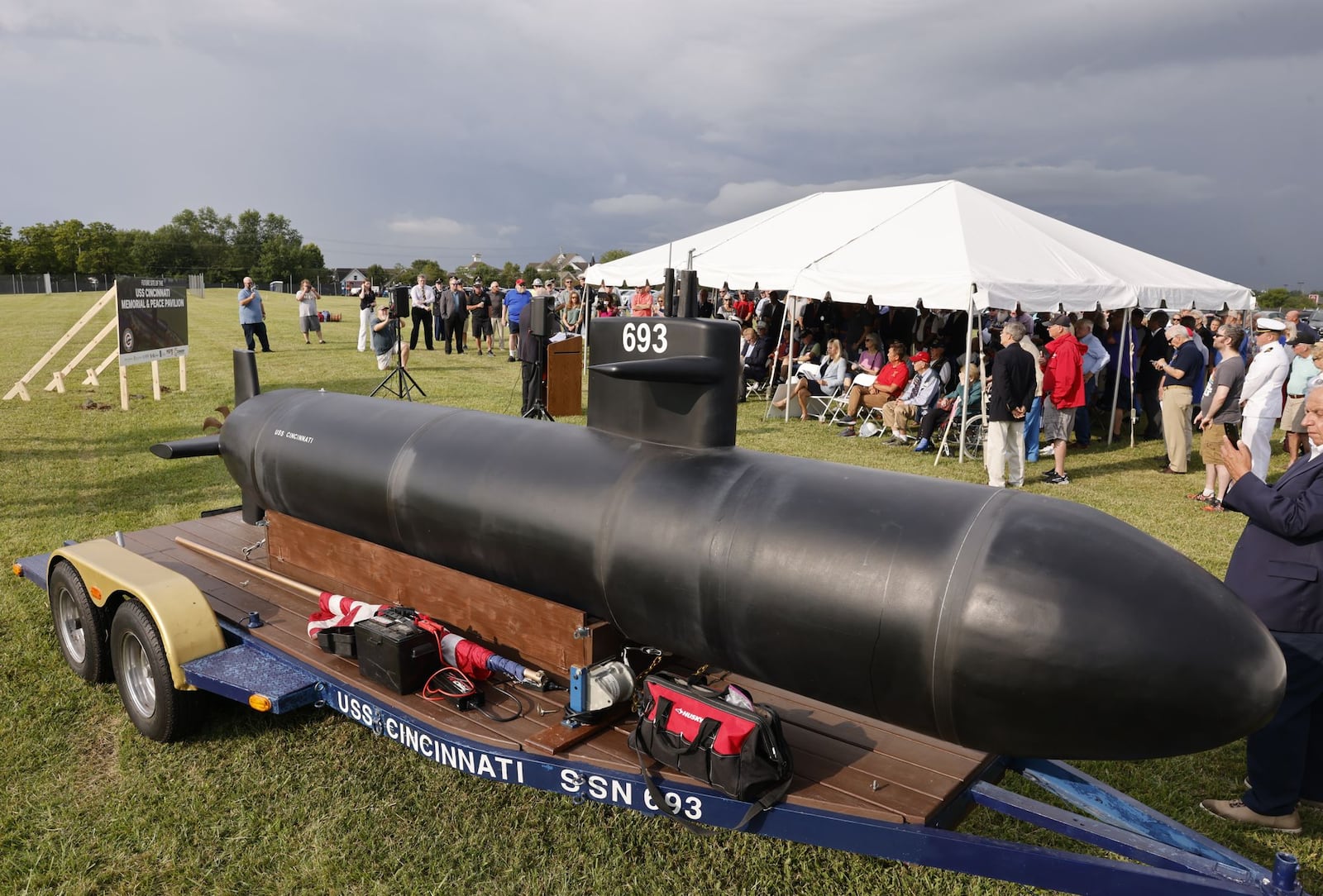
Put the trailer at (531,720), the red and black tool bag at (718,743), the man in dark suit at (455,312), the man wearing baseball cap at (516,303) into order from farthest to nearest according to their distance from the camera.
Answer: the man in dark suit at (455,312) < the man wearing baseball cap at (516,303) < the red and black tool bag at (718,743) < the trailer at (531,720)

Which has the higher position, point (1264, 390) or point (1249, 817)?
point (1264, 390)

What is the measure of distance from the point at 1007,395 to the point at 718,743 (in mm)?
8648

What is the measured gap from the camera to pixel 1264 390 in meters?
10.0

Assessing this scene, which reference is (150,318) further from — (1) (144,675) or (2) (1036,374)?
(2) (1036,374)

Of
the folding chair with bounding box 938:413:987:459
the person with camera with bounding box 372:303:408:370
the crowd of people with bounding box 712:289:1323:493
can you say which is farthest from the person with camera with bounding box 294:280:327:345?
the folding chair with bounding box 938:413:987:459

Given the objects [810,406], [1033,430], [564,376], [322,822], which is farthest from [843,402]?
[322,822]

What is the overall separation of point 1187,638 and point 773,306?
59.7 feet

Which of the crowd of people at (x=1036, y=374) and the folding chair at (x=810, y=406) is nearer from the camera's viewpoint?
the crowd of people at (x=1036, y=374)

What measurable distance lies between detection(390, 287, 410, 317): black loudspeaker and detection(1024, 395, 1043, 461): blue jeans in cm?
1086

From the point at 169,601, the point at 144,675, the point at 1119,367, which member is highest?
the point at 1119,367

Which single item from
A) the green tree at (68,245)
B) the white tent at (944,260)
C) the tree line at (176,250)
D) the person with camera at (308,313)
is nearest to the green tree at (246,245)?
the tree line at (176,250)

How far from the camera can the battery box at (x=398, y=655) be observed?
4.05 meters

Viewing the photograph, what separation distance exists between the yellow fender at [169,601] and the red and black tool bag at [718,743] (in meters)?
2.65

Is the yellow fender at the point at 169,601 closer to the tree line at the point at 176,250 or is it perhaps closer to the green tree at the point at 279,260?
the tree line at the point at 176,250
